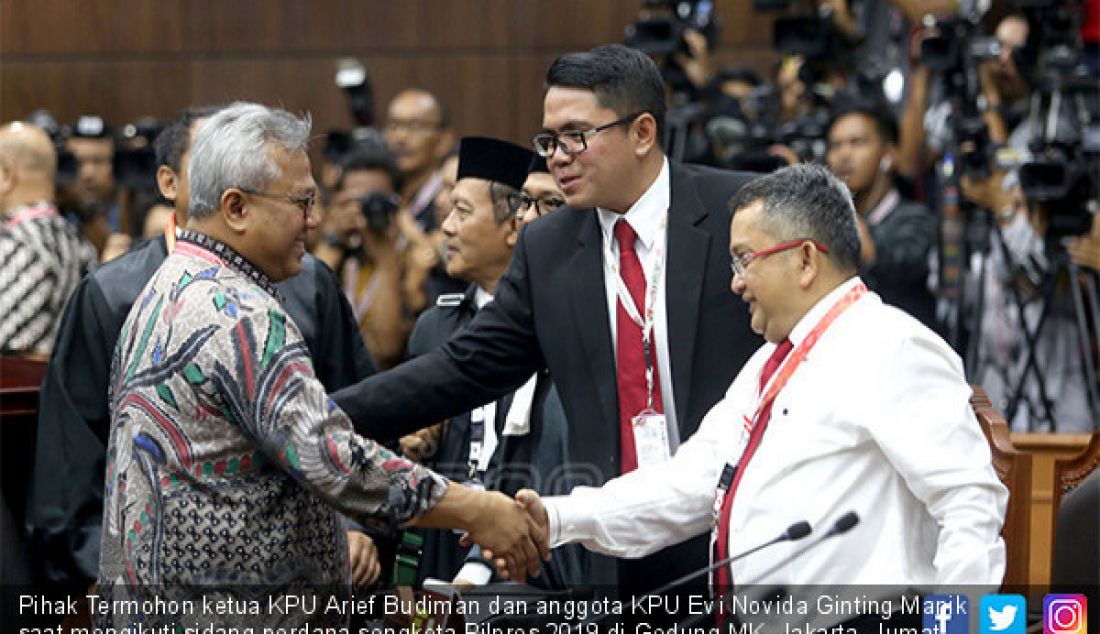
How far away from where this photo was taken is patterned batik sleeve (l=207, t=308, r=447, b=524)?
7.82ft

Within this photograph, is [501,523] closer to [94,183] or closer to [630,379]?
[630,379]

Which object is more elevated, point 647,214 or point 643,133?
point 643,133

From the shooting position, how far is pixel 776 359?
8.48ft

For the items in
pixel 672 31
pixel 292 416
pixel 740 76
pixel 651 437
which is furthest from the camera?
pixel 740 76

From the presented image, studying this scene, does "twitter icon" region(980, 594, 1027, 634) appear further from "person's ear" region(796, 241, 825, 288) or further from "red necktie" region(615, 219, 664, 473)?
"red necktie" region(615, 219, 664, 473)

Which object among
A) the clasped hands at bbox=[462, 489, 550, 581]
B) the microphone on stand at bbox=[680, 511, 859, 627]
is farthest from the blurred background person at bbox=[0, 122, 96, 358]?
the microphone on stand at bbox=[680, 511, 859, 627]

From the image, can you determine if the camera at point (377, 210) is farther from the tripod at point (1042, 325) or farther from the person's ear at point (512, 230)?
the tripod at point (1042, 325)

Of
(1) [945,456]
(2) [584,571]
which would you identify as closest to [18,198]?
(2) [584,571]

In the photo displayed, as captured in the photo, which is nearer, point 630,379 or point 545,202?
point 630,379

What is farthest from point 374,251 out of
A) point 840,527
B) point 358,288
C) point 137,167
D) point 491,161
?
point 840,527

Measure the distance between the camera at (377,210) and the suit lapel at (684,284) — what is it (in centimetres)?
241

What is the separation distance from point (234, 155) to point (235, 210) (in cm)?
8

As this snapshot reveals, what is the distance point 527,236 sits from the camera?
3240 millimetres

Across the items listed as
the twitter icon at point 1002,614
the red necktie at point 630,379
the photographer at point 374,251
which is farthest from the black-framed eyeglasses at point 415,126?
the twitter icon at point 1002,614
